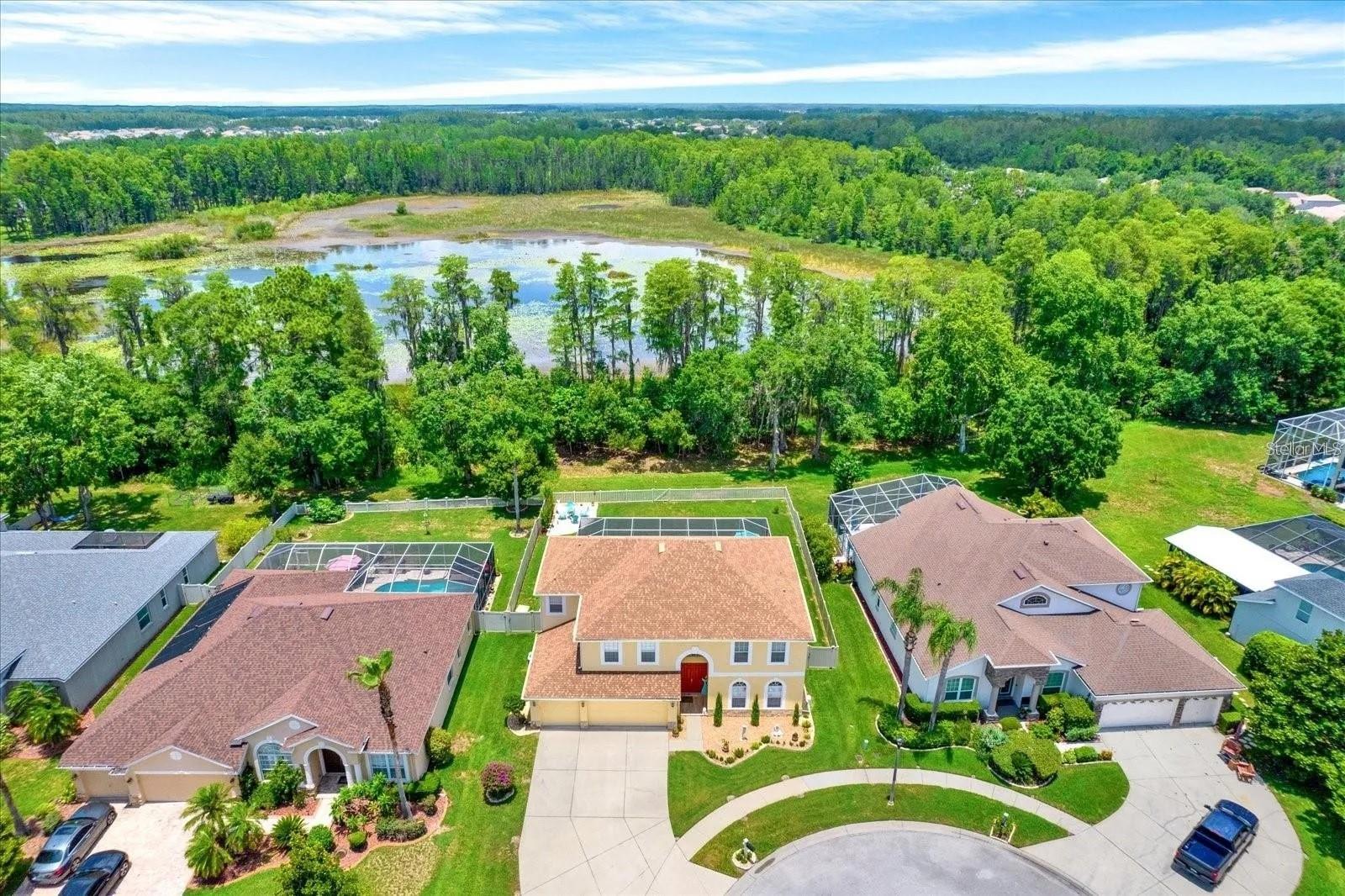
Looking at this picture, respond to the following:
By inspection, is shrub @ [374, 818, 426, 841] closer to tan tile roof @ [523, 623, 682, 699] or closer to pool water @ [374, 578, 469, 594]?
tan tile roof @ [523, 623, 682, 699]

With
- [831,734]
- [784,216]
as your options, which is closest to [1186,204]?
[784,216]

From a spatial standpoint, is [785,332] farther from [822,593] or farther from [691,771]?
[691,771]

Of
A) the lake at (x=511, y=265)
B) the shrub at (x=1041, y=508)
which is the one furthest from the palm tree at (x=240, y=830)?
the lake at (x=511, y=265)

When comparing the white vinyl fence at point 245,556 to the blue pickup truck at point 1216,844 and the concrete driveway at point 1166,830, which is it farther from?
the blue pickup truck at point 1216,844

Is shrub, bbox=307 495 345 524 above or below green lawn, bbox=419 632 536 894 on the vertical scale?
above

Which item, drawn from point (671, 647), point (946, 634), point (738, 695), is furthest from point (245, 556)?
point (946, 634)

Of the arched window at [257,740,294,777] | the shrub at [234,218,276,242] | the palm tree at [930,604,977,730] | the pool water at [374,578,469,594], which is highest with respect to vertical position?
the shrub at [234,218,276,242]

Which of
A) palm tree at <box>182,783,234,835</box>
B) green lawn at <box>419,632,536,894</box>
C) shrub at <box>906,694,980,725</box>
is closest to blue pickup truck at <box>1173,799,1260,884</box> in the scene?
shrub at <box>906,694,980,725</box>
